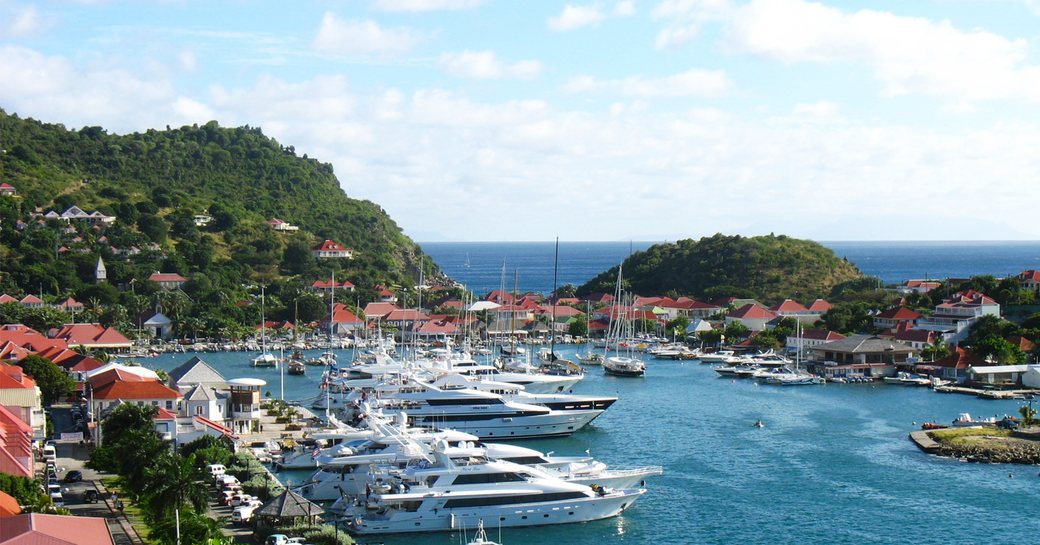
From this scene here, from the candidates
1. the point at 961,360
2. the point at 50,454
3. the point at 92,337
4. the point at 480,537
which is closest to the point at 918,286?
the point at 961,360

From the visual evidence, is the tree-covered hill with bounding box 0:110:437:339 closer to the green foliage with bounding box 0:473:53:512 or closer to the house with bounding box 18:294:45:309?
the house with bounding box 18:294:45:309

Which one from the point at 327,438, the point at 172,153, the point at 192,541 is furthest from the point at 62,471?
the point at 172,153

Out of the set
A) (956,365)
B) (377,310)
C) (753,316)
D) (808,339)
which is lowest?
(956,365)

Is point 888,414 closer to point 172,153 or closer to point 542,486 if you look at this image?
point 542,486

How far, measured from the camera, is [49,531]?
22953 millimetres

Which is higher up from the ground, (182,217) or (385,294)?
(182,217)

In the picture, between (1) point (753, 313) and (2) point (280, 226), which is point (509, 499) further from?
(2) point (280, 226)

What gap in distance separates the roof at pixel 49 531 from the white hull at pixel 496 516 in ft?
33.2

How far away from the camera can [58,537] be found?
74.4 ft

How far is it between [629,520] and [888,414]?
25.5 m

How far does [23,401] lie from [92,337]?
3661 centimetres

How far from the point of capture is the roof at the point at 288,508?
31.7 meters


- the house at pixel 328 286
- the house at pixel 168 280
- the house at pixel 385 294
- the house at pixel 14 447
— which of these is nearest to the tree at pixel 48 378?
the house at pixel 14 447

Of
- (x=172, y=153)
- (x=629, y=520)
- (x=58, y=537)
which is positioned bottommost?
(x=629, y=520)
